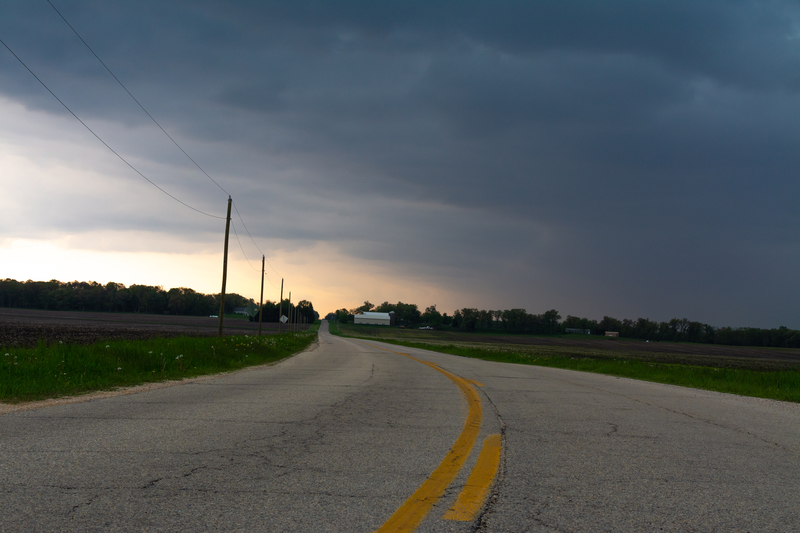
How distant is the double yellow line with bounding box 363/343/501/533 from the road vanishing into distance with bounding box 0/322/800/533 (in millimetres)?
19

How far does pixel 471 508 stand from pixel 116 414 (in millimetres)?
5326

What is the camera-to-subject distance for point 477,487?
3795 millimetres

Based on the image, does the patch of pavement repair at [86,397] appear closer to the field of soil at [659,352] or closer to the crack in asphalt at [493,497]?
the crack in asphalt at [493,497]

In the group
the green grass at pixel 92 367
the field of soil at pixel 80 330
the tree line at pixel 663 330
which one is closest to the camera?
the green grass at pixel 92 367

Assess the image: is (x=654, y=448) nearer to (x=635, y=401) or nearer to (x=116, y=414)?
(x=635, y=401)

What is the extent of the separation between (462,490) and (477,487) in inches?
5.7

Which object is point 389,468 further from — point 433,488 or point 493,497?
point 493,497

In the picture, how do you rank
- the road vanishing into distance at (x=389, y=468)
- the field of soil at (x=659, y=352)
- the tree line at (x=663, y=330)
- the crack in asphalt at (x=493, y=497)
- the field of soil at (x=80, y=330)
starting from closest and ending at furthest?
1. the crack in asphalt at (x=493, y=497)
2. the road vanishing into distance at (x=389, y=468)
3. the field of soil at (x=80, y=330)
4. the field of soil at (x=659, y=352)
5. the tree line at (x=663, y=330)

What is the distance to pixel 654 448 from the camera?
5348mm

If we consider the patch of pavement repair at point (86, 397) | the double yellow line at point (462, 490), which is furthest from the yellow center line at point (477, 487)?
the patch of pavement repair at point (86, 397)

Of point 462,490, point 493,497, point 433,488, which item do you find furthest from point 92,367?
point 493,497

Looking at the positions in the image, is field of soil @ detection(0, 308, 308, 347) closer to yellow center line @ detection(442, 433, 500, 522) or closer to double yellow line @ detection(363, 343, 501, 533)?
double yellow line @ detection(363, 343, 501, 533)

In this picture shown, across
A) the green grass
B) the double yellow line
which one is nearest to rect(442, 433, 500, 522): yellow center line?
the double yellow line

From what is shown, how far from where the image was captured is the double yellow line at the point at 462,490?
312cm
